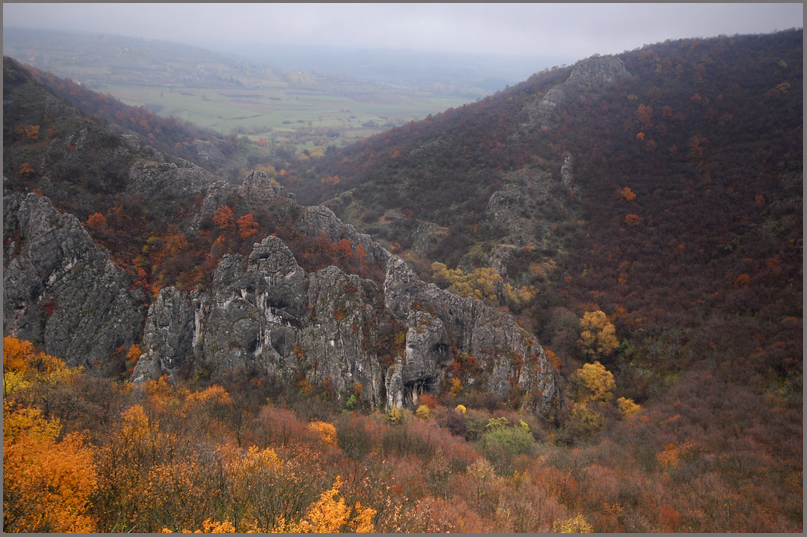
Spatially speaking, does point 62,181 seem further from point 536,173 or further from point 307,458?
point 536,173

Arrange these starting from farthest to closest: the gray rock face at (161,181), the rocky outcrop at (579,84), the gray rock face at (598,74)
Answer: the gray rock face at (598,74)
the rocky outcrop at (579,84)
the gray rock face at (161,181)

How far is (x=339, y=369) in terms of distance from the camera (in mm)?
43125

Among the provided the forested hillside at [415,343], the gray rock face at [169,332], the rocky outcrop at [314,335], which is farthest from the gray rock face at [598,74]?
the gray rock face at [169,332]

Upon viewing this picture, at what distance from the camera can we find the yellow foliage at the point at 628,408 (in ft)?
146

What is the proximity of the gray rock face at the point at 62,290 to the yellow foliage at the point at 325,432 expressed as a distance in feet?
91.6

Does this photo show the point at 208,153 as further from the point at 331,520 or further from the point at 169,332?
the point at 331,520

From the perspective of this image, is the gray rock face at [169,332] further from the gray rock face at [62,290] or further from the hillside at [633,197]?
the hillside at [633,197]

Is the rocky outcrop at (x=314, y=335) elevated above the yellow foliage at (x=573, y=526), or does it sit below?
above

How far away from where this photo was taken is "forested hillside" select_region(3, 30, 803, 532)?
21.4m

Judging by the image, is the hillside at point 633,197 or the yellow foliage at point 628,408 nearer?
the yellow foliage at point 628,408

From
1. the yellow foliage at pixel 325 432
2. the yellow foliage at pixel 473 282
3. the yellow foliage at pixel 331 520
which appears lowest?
the yellow foliage at pixel 325 432

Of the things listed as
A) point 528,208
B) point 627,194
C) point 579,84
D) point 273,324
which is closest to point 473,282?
point 528,208

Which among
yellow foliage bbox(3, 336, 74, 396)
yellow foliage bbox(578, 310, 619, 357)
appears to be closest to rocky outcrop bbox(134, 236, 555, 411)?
yellow foliage bbox(3, 336, 74, 396)

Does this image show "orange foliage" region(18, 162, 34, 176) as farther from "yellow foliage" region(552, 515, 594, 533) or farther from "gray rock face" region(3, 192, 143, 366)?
"yellow foliage" region(552, 515, 594, 533)
